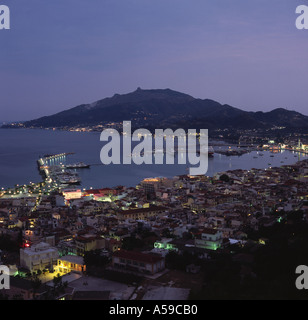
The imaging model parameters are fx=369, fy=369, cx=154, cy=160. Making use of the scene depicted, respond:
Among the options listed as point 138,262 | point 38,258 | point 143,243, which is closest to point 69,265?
point 38,258

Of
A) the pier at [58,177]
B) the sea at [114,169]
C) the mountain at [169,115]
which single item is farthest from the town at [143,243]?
the mountain at [169,115]

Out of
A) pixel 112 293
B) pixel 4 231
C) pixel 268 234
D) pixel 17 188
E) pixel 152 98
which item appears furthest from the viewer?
pixel 152 98

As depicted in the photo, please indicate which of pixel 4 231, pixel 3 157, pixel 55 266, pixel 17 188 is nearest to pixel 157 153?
Result: pixel 3 157

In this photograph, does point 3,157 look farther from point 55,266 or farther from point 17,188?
point 55,266

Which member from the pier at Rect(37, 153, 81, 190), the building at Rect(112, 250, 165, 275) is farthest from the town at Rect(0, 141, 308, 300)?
the pier at Rect(37, 153, 81, 190)

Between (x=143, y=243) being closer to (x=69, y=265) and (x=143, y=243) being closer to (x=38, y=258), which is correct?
(x=69, y=265)

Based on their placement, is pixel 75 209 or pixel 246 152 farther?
pixel 246 152

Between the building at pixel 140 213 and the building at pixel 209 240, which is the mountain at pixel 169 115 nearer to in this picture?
the building at pixel 140 213

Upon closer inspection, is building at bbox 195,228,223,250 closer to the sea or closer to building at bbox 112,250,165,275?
building at bbox 112,250,165,275
